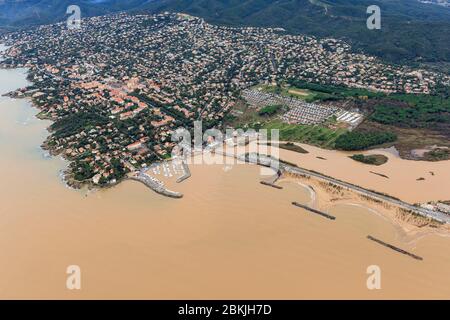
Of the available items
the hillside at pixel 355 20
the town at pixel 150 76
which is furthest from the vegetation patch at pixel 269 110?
the hillside at pixel 355 20

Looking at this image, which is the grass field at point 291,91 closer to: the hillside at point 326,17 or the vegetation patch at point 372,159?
the vegetation patch at point 372,159

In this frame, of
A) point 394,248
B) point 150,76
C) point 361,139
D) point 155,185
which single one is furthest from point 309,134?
point 150,76

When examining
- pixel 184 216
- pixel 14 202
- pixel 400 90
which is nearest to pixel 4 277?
pixel 14 202

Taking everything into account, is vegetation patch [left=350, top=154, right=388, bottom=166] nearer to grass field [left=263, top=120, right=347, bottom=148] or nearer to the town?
grass field [left=263, top=120, right=347, bottom=148]

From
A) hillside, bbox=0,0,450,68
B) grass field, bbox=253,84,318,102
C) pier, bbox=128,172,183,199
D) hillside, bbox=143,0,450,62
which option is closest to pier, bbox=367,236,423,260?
pier, bbox=128,172,183,199

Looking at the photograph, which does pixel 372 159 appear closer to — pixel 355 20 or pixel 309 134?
pixel 309 134

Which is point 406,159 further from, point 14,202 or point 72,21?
point 72,21

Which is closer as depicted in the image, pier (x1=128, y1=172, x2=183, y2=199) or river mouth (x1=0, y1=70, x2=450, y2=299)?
river mouth (x1=0, y1=70, x2=450, y2=299)
